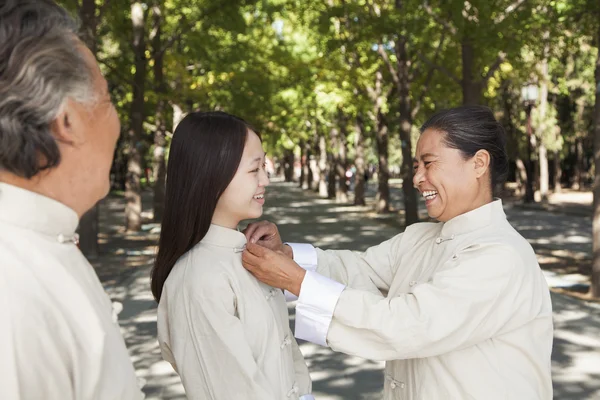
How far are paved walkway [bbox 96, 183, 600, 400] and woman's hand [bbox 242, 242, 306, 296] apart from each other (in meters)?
3.51

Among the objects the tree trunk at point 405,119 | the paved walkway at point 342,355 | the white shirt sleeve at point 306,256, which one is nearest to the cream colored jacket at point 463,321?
the white shirt sleeve at point 306,256

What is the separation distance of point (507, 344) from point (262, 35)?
28.6 metres

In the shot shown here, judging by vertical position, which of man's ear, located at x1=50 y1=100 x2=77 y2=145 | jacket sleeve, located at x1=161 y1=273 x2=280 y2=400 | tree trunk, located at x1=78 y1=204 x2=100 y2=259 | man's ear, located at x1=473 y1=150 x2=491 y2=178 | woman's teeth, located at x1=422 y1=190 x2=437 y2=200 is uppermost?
man's ear, located at x1=50 y1=100 x2=77 y2=145

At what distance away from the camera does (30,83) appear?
4.24 feet

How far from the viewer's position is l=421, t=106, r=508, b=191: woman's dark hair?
8.64 ft

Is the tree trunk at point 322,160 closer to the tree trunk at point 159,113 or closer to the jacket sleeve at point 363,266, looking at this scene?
the tree trunk at point 159,113

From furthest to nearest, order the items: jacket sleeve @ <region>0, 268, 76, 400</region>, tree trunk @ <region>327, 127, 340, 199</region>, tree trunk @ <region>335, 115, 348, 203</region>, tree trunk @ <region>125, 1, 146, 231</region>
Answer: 1. tree trunk @ <region>327, 127, 340, 199</region>
2. tree trunk @ <region>335, 115, 348, 203</region>
3. tree trunk @ <region>125, 1, 146, 231</region>
4. jacket sleeve @ <region>0, 268, 76, 400</region>

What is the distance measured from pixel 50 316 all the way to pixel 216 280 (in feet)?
3.94

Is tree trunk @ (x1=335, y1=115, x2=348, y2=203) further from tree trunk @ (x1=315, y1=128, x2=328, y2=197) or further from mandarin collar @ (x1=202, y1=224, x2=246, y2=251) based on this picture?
mandarin collar @ (x1=202, y1=224, x2=246, y2=251)

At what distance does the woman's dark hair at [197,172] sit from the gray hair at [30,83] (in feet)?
3.74

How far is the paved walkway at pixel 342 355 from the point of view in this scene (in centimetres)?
608

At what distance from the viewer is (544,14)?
13930mm

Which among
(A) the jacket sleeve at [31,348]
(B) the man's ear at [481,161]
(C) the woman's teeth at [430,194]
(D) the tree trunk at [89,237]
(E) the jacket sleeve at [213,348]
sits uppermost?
(B) the man's ear at [481,161]

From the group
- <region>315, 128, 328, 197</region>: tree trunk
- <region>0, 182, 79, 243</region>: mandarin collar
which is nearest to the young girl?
<region>0, 182, 79, 243</region>: mandarin collar
